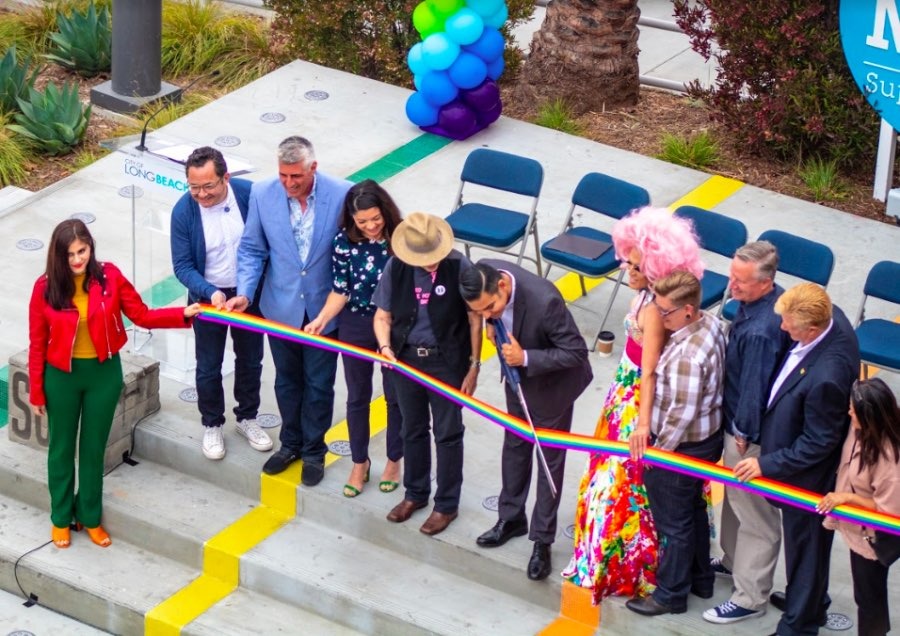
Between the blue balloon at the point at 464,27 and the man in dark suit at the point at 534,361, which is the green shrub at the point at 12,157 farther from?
the man in dark suit at the point at 534,361

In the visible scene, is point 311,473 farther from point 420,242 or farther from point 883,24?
point 883,24

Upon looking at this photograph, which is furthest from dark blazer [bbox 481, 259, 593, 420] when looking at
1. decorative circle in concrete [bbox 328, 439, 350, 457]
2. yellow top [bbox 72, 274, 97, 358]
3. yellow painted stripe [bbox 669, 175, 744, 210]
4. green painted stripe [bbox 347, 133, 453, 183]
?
green painted stripe [bbox 347, 133, 453, 183]

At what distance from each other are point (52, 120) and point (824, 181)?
610cm

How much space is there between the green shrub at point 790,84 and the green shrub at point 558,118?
1.16 meters

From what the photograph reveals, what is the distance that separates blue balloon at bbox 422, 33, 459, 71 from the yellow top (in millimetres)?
4544

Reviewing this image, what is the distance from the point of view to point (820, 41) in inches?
438

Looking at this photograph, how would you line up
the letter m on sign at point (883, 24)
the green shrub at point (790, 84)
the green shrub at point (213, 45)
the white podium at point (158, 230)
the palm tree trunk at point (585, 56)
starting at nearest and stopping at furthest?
the white podium at point (158, 230) < the letter m on sign at point (883, 24) < the green shrub at point (790, 84) < the palm tree trunk at point (585, 56) < the green shrub at point (213, 45)

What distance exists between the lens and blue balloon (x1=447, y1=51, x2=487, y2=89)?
1138 centimetres

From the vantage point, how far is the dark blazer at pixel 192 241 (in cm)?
769

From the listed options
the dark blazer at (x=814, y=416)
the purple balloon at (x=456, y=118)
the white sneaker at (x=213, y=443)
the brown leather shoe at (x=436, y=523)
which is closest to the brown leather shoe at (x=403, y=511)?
the brown leather shoe at (x=436, y=523)

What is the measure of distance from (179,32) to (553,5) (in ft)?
12.0

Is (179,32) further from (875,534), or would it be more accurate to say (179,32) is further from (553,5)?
(875,534)

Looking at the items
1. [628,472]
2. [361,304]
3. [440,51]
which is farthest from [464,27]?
[628,472]

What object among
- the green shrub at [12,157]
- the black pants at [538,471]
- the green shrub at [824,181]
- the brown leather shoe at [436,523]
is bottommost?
the green shrub at [12,157]
